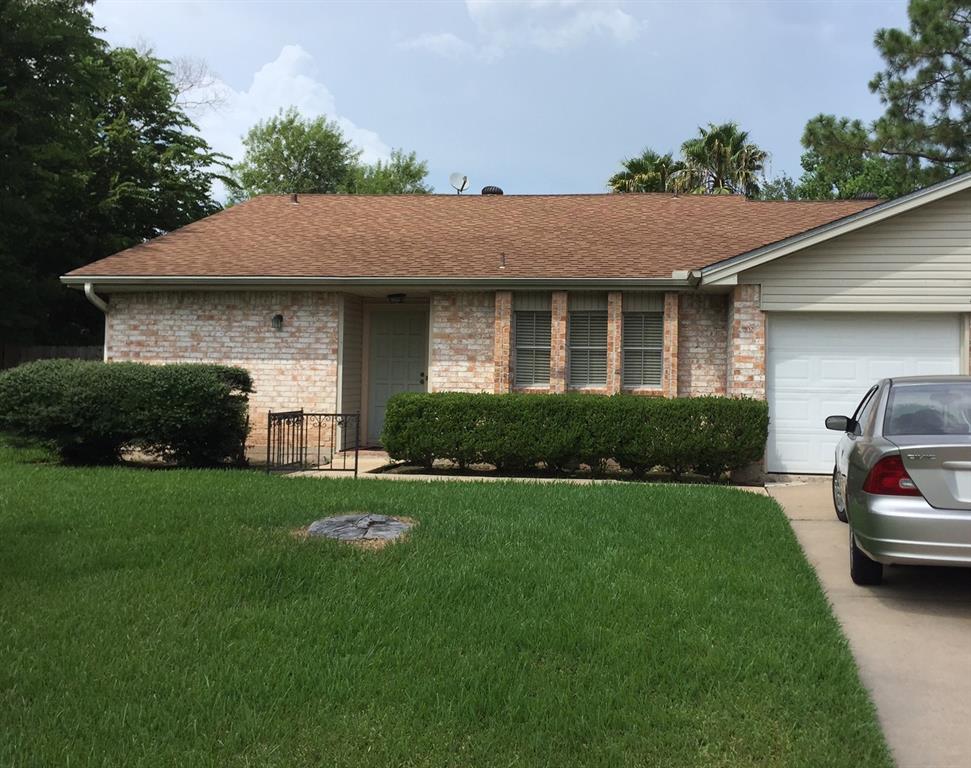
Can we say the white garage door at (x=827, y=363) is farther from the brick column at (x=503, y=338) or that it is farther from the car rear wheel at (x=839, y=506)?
the brick column at (x=503, y=338)

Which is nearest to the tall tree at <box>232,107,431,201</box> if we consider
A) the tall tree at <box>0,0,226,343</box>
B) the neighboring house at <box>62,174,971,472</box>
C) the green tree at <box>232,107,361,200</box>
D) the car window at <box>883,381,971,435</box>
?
the green tree at <box>232,107,361,200</box>

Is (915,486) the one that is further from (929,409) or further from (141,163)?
(141,163)

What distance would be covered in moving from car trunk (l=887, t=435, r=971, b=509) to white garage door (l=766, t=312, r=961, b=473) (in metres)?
6.97

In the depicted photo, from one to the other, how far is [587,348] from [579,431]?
2629mm

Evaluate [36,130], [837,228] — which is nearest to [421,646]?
[837,228]

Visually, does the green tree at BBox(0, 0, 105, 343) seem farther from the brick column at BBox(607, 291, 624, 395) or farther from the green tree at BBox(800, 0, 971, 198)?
the green tree at BBox(800, 0, 971, 198)

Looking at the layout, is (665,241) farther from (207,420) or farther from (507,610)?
(507,610)

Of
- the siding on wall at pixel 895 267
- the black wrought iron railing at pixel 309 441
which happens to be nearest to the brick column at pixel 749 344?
the siding on wall at pixel 895 267

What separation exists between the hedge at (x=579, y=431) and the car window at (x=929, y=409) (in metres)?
4.92

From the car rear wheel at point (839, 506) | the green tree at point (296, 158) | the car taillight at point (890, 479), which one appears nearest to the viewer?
the car taillight at point (890, 479)

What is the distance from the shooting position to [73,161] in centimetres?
2067

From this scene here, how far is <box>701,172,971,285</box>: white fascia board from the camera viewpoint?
36.9 ft

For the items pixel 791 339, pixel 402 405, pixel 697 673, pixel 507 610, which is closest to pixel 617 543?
pixel 507 610

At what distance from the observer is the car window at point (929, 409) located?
5.71 m
